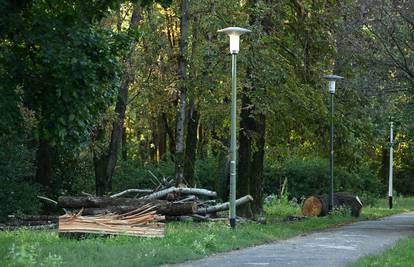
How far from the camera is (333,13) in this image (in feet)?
78.2

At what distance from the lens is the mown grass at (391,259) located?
39.9 feet

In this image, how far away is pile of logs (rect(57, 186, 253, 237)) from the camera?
15352 millimetres

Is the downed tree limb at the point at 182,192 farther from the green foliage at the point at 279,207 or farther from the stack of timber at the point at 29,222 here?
the green foliage at the point at 279,207

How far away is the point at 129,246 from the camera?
44.6 ft

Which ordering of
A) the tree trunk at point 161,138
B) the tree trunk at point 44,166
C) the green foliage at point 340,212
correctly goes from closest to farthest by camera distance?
the green foliage at point 340,212, the tree trunk at point 44,166, the tree trunk at point 161,138

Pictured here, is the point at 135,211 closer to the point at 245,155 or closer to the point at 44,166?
the point at 245,155

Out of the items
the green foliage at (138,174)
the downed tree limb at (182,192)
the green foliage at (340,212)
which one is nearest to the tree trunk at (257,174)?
the downed tree limb at (182,192)

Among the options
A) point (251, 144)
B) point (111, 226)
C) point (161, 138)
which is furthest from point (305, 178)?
point (111, 226)

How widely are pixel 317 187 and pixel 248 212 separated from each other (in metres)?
17.0

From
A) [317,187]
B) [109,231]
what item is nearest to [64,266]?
[109,231]

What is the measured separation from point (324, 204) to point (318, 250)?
41.7 feet

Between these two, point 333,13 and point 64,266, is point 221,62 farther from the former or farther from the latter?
point 64,266

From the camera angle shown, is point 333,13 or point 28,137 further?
point 28,137

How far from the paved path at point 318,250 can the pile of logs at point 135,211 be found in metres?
2.19
